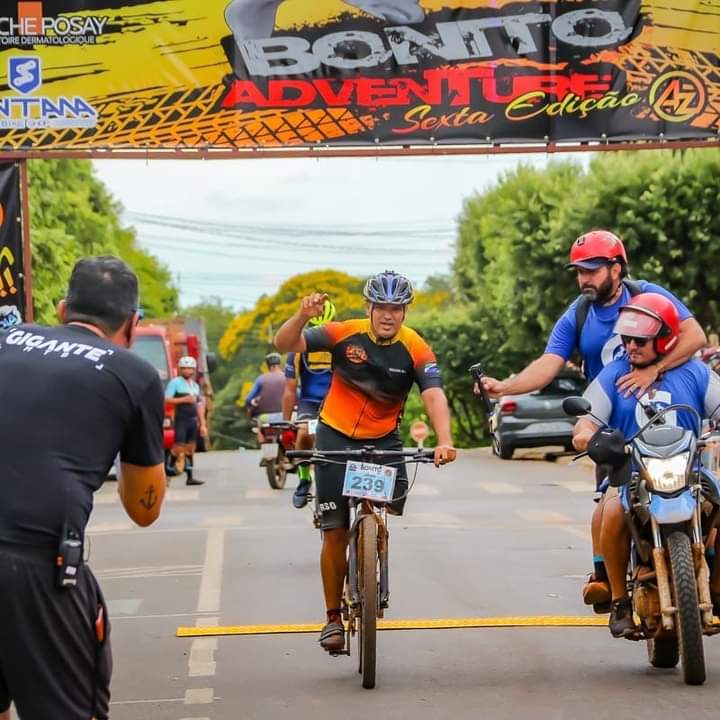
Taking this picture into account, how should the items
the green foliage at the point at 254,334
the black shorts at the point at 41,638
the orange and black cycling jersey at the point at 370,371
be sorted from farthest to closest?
the green foliage at the point at 254,334
the orange and black cycling jersey at the point at 370,371
the black shorts at the point at 41,638

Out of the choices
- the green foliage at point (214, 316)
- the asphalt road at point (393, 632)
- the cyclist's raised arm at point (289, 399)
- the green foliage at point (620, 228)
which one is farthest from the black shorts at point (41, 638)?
the green foliage at point (214, 316)

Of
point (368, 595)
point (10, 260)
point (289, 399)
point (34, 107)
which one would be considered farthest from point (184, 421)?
point (368, 595)

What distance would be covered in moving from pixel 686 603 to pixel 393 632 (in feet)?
8.72

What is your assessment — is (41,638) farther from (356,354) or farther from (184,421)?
(184,421)

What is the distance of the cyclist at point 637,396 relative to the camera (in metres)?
8.40

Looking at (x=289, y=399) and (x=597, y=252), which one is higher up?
(x=597, y=252)

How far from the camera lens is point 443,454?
8.96 m

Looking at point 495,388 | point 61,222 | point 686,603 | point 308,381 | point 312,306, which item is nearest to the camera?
point 686,603

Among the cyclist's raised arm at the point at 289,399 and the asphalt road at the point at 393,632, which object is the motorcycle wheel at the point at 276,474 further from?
the cyclist's raised arm at the point at 289,399

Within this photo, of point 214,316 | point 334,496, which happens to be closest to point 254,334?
point 214,316

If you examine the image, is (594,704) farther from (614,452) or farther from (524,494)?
(524,494)

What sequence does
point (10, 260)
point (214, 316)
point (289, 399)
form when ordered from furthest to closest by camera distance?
1. point (214, 316)
2. point (10, 260)
3. point (289, 399)

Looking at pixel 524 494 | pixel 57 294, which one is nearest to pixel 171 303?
pixel 57 294

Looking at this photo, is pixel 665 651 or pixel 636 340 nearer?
pixel 636 340
